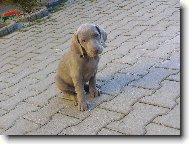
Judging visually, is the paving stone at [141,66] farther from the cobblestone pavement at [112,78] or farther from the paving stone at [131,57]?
the paving stone at [131,57]

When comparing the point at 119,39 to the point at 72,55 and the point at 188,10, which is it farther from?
the point at 72,55

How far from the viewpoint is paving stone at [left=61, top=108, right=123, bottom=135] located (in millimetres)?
3502

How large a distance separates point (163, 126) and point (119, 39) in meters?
2.63

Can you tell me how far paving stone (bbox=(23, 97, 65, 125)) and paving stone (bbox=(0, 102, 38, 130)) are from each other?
0.10 meters

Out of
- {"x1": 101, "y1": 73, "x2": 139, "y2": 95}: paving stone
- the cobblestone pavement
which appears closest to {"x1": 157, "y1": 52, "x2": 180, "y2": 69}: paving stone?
the cobblestone pavement

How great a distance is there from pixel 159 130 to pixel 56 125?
1058mm

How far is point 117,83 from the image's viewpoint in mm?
4270

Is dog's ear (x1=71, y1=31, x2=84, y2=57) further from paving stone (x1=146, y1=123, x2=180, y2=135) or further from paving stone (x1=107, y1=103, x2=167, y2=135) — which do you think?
paving stone (x1=146, y1=123, x2=180, y2=135)

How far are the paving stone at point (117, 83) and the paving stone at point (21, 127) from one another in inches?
34.4

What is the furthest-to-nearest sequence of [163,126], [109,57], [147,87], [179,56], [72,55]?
[109,57] < [179,56] < [147,87] < [72,55] < [163,126]

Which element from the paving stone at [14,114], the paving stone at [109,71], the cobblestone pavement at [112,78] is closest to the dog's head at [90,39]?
the cobblestone pavement at [112,78]

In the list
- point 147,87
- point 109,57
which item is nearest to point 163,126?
point 147,87

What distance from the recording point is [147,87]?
403 centimetres

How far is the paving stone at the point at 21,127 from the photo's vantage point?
12.4 feet
